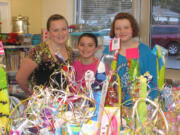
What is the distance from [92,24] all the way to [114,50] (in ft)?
8.58

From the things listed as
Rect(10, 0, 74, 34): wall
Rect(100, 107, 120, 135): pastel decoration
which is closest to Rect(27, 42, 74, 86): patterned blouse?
Rect(100, 107, 120, 135): pastel decoration

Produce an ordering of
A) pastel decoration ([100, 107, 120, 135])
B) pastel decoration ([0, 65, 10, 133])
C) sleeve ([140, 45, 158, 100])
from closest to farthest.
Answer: pastel decoration ([100, 107, 120, 135])
pastel decoration ([0, 65, 10, 133])
sleeve ([140, 45, 158, 100])

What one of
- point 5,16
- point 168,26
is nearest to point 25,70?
point 168,26

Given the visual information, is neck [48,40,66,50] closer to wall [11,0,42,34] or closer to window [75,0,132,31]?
window [75,0,132,31]

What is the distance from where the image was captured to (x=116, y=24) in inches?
61.9

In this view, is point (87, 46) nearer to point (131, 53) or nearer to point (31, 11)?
point (131, 53)

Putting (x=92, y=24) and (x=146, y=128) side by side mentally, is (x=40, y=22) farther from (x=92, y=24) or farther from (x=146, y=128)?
(x=146, y=128)

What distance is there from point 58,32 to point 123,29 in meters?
0.46

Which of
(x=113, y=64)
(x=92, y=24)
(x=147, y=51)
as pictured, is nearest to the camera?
(x=113, y=64)

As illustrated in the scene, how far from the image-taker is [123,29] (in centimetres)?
155

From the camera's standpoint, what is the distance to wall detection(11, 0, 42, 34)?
359 cm

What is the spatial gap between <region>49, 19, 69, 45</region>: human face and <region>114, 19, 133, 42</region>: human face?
392 millimetres

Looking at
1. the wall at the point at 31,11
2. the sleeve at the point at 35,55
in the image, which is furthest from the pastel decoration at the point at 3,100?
the wall at the point at 31,11

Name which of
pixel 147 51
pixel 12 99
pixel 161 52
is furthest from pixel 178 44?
pixel 12 99
